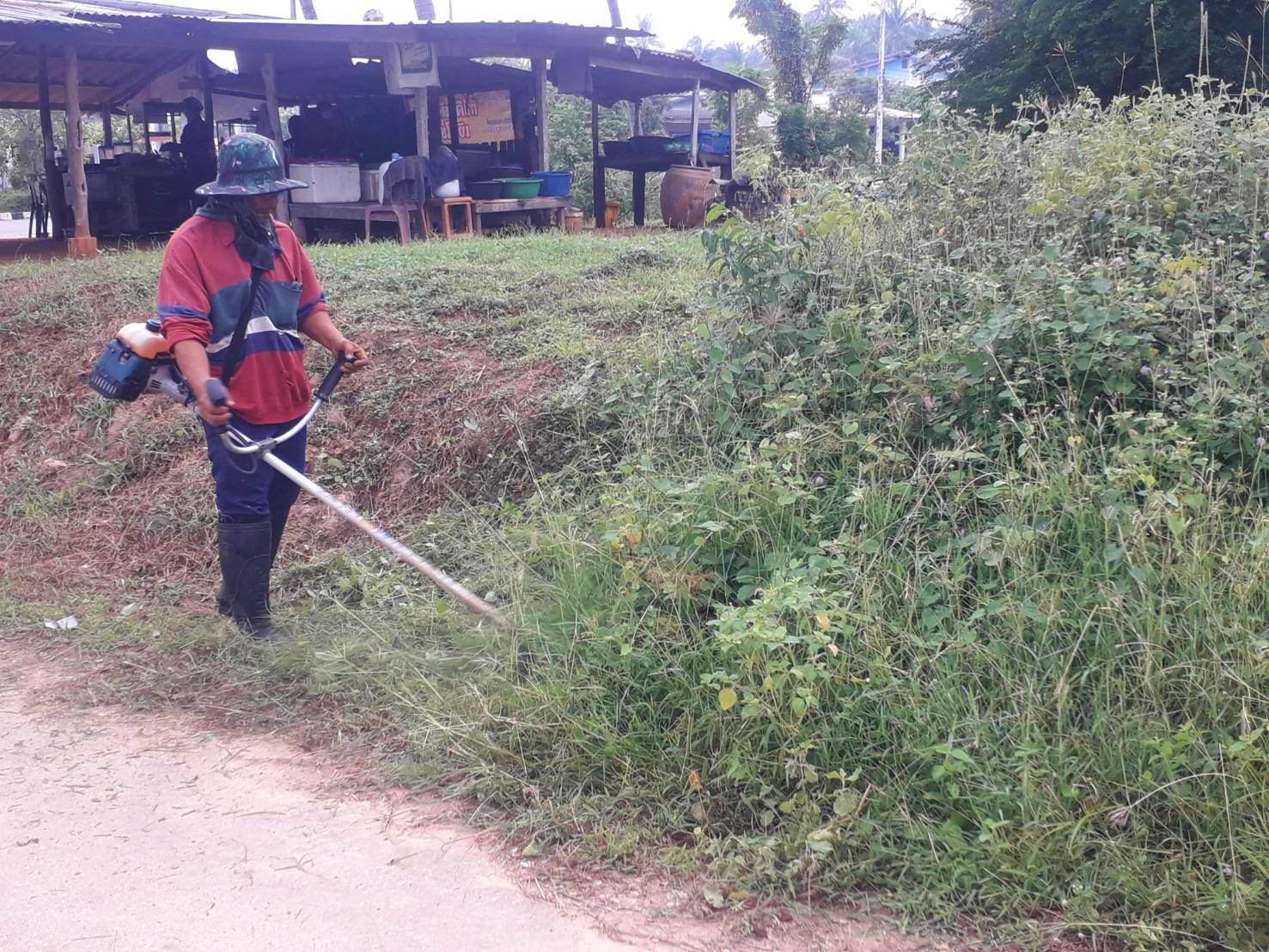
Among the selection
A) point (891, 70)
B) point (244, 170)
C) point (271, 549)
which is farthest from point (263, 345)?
point (891, 70)

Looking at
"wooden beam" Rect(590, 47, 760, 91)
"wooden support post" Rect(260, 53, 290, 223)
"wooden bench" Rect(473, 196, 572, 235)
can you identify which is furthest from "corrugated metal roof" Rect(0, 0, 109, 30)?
"wooden beam" Rect(590, 47, 760, 91)

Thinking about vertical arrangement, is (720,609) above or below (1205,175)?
below

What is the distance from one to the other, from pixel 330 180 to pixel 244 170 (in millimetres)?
9958

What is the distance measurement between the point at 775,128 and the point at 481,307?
55.0 ft

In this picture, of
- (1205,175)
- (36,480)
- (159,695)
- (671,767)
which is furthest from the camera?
(36,480)

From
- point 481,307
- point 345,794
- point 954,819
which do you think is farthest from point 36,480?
point 954,819

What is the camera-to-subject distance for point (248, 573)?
14.3 feet

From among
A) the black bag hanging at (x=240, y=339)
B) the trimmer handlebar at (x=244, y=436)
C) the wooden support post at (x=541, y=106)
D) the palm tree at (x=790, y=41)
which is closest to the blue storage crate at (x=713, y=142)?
the wooden support post at (x=541, y=106)

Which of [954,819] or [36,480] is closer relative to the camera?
[954,819]

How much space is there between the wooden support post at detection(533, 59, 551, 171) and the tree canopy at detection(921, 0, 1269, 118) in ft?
19.9

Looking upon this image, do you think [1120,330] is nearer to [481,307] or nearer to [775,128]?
[481,307]

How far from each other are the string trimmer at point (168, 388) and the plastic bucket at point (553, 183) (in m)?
10.6

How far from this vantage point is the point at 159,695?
4.01 metres

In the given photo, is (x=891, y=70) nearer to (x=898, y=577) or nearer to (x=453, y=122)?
(x=453, y=122)
